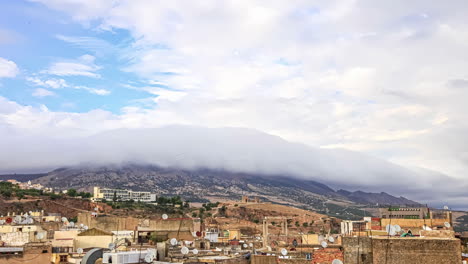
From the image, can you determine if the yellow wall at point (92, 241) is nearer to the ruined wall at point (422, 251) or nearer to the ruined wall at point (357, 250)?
the ruined wall at point (357, 250)

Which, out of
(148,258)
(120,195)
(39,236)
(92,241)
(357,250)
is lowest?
(92,241)

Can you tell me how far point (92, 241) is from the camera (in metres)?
40.2

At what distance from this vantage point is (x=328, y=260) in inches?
837

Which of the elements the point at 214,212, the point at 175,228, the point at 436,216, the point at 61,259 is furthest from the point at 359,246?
the point at 214,212

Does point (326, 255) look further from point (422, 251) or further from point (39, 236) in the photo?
point (39, 236)

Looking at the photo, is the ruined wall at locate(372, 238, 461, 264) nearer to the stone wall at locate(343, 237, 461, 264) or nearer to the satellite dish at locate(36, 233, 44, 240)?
the stone wall at locate(343, 237, 461, 264)

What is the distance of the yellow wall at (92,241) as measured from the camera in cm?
3977

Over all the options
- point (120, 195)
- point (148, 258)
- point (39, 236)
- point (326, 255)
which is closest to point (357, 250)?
point (326, 255)

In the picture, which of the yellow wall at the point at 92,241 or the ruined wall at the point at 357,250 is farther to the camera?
the yellow wall at the point at 92,241

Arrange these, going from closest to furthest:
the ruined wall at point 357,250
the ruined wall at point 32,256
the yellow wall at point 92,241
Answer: the ruined wall at point 357,250 → the ruined wall at point 32,256 → the yellow wall at point 92,241

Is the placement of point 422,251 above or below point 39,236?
above

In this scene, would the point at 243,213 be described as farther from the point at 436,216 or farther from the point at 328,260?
the point at 328,260

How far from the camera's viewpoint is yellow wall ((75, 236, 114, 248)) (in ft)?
130

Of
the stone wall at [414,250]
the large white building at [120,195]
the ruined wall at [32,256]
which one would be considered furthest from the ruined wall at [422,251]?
the large white building at [120,195]
